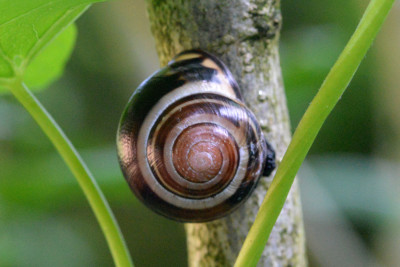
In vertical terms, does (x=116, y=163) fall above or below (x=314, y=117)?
below

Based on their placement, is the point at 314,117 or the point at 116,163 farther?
the point at 116,163

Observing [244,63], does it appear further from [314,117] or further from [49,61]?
[49,61]

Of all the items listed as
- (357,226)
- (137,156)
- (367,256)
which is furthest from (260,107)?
(357,226)

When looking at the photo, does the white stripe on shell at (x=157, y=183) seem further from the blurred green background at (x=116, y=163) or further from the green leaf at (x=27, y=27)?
the blurred green background at (x=116, y=163)

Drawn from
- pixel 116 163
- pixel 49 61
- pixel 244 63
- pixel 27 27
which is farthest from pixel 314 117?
pixel 116 163

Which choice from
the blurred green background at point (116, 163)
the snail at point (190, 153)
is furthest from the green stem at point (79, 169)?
the blurred green background at point (116, 163)

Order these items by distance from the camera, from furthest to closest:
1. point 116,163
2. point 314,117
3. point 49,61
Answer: point 116,163, point 49,61, point 314,117
